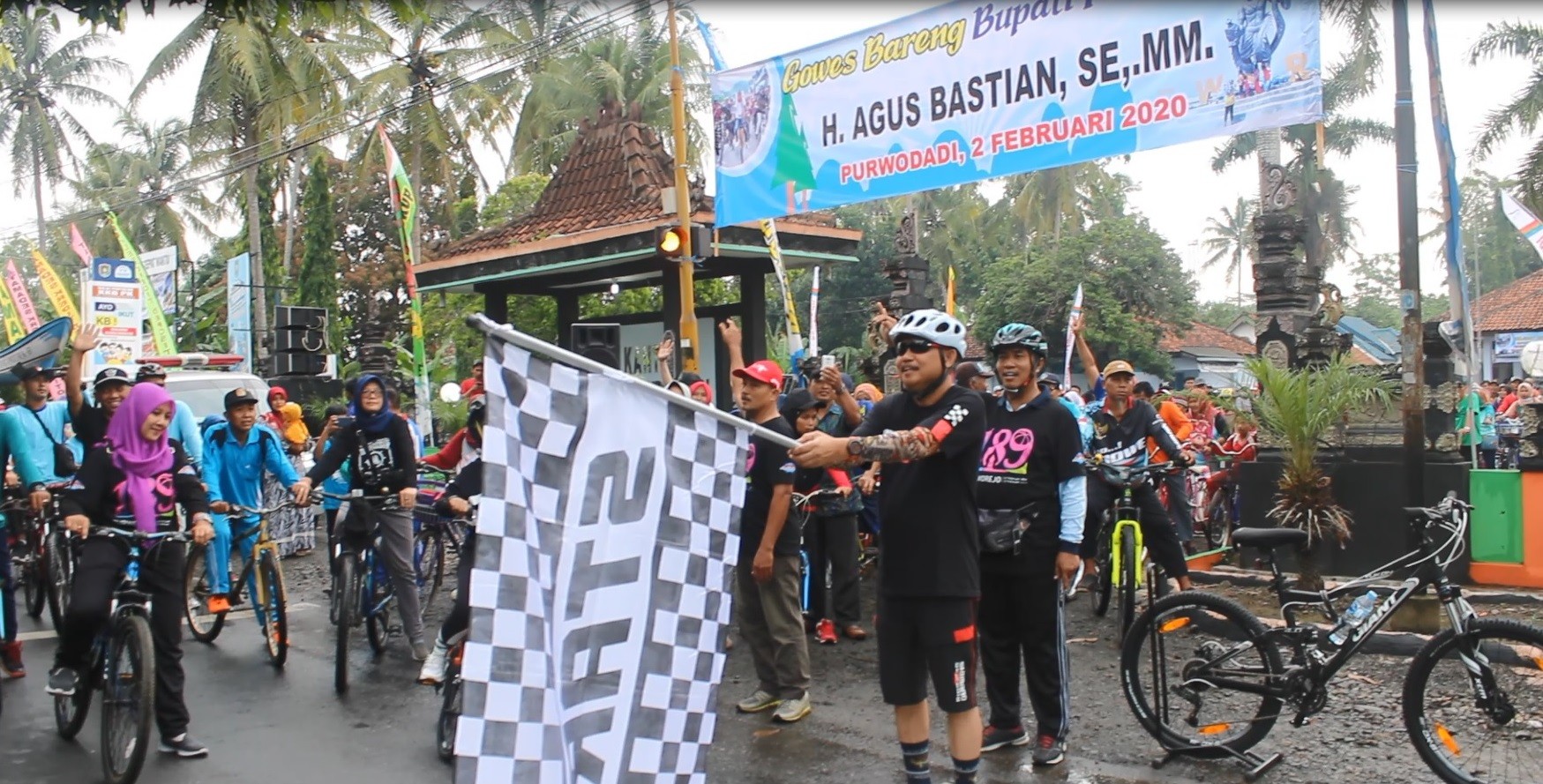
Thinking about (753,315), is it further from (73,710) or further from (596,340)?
(73,710)

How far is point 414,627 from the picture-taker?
783 cm

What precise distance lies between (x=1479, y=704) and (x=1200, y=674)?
1.07m

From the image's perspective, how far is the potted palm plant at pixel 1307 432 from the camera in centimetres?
838

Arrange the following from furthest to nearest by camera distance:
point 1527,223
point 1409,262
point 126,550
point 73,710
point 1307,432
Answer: point 1527,223, point 1409,262, point 1307,432, point 73,710, point 126,550

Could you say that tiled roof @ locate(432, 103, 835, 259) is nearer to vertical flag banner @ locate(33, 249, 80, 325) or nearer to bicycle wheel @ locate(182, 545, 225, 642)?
vertical flag banner @ locate(33, 249, 80, 325)

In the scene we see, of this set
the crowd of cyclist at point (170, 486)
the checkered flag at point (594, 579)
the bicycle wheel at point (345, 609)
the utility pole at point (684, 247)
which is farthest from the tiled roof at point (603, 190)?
the checkered flag at point (594, 579)

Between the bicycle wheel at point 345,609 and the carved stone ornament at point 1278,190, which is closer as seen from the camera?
the bicycle wheel at point 345,609

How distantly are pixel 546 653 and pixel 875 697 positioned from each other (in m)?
3.90

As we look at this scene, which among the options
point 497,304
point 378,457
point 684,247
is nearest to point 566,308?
point 497,304

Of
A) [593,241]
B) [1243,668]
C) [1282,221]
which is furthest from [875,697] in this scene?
[1282,221]

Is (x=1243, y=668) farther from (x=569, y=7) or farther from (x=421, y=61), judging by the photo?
(x=569, y=7)

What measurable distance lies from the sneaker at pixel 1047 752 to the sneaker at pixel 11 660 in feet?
21.2

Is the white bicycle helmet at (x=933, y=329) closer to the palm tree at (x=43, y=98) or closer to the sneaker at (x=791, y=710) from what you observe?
the sneaker at (x=791, y=710)

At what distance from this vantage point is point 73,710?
20.6ft
